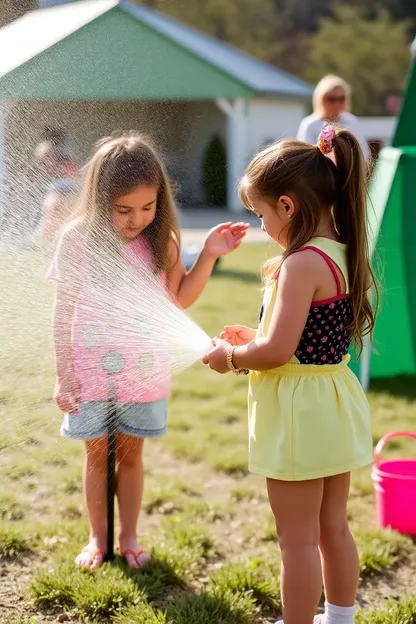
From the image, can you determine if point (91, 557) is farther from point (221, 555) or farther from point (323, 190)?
point (323, 190)

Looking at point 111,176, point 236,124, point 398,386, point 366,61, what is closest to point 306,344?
point 111,176

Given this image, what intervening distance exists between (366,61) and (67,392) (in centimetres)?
3567

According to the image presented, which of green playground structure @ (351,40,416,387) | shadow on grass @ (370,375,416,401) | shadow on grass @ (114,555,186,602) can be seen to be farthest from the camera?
shadow on grass @ (370,375,416,401)

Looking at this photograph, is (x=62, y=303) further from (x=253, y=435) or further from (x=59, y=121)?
(x=253, y=435)

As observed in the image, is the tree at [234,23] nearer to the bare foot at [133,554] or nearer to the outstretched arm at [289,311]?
the bare foot at [133,554]

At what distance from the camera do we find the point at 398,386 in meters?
6.11

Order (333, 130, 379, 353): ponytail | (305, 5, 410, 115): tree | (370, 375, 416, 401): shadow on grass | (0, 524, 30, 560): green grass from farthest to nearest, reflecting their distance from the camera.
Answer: (305, 5, 410, 115): tree, (370, 375, 416, 401): shadow on grass, (0, 524, 30, 560): green grass, (333, 130, 379, 353): ponytail

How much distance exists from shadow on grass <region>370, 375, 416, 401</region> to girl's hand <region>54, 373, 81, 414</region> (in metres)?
3.32

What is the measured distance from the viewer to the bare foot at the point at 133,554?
336 centimetres

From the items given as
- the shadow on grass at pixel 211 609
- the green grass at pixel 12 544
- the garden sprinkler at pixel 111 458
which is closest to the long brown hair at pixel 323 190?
the garden sprinkler at pixel 111 458

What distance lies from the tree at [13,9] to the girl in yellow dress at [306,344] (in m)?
0.95

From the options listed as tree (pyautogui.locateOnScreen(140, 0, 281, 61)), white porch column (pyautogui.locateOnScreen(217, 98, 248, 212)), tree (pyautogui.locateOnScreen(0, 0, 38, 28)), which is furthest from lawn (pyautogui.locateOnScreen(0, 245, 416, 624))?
tree (pyautogui.locateOnScreen(140, 0, 281, 61))

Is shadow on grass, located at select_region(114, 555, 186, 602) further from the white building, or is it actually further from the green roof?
the green roof

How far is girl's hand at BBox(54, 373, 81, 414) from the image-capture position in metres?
3.06
